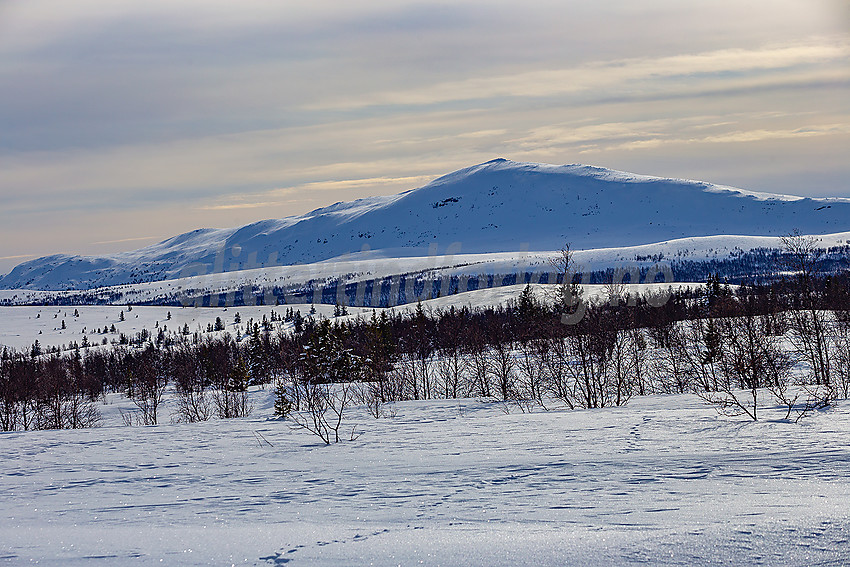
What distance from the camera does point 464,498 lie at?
7.74m

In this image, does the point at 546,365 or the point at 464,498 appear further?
the point at 546,365

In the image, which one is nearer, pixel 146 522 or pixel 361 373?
pixel 146 522

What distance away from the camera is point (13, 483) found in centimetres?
1066

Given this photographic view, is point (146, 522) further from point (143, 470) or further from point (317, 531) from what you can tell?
point (143, 470)

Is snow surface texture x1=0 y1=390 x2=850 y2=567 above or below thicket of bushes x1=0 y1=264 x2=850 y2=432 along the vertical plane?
above

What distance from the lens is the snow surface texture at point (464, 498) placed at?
5598 millimetres

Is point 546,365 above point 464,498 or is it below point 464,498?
A: below

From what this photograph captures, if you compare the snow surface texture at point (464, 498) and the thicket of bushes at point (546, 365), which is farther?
the thicket of bushes at point (546, 365)

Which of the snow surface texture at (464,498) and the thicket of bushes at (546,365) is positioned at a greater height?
the snow surface texture at (464,498)

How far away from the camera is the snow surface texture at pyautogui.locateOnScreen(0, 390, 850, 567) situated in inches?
220

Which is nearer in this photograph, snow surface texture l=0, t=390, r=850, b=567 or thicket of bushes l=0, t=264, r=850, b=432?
snow surface texture l=0, t=390, r=850, b=567

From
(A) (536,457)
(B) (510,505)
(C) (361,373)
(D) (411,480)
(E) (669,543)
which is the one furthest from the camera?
(C) (361,373)

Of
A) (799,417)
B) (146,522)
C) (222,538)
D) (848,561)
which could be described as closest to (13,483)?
(146,522)

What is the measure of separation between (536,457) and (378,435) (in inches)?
199
